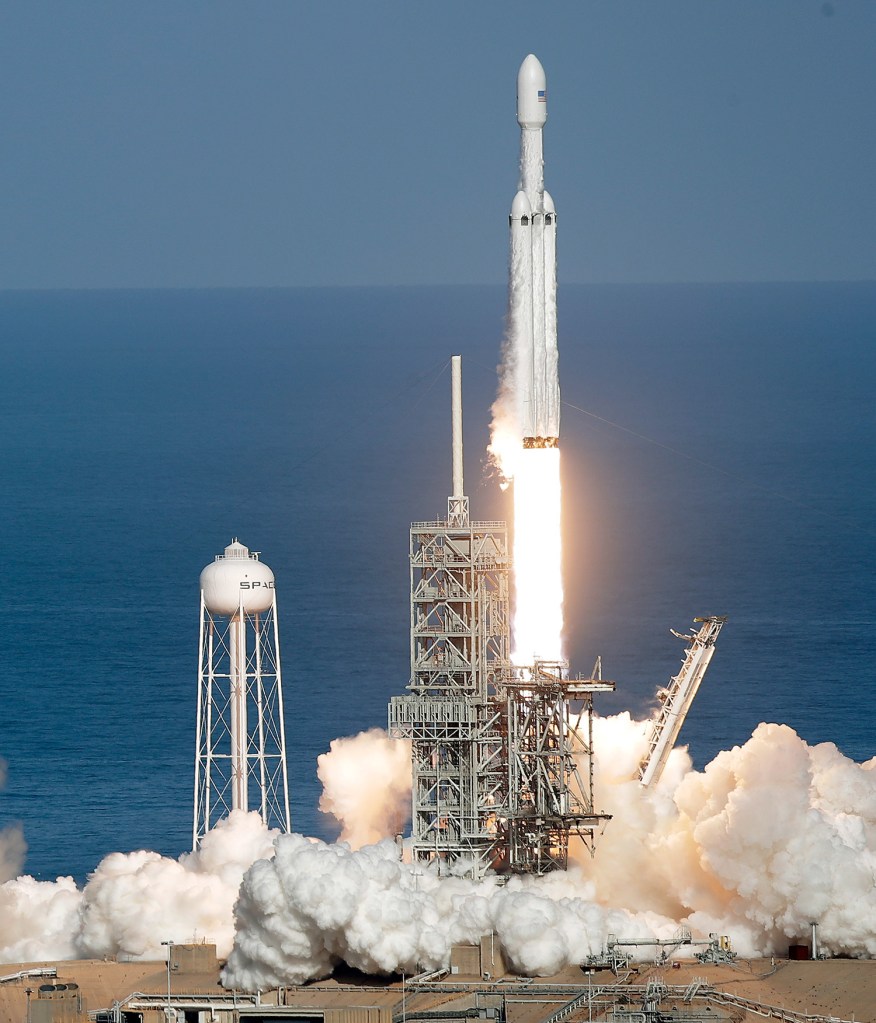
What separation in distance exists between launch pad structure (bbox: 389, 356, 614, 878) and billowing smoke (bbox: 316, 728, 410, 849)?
3274mm

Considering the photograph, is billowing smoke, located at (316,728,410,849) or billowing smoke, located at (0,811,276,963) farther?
billowing smoke, located at (316,728,410,849)

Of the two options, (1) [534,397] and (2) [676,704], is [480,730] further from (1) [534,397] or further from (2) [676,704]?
(1) [534,397]

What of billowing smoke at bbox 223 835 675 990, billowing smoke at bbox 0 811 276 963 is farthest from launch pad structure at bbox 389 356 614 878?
billowing smoke at bbox 0 811 276 963

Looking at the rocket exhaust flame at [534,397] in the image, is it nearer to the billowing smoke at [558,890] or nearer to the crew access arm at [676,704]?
the crew access arm at [676,704]

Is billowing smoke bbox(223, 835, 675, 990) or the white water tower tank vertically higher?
the white water tower tank

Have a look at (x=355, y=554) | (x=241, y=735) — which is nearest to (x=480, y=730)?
(x=241, y=735)

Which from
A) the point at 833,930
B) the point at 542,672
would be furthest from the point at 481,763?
the point at 833,930

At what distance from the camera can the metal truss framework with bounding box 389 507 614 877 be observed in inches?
2862

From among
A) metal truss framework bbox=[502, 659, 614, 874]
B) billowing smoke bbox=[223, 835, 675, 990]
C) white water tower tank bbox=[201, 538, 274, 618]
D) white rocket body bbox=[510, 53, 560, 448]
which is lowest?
billowing smoke bbox=[223, 835, 675, 990]

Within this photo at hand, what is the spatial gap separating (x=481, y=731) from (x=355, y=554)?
5878 centimetres

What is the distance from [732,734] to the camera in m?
99.8

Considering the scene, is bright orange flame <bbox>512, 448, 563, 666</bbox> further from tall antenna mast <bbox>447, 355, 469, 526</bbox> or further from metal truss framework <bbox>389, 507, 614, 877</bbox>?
tall antenna mast <bbox>447, 355, 469, 526</bbox>

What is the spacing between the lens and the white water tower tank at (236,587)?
253 feet

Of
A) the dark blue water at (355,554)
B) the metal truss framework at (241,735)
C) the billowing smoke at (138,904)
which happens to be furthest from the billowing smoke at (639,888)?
the dark blue water at (355,554)
